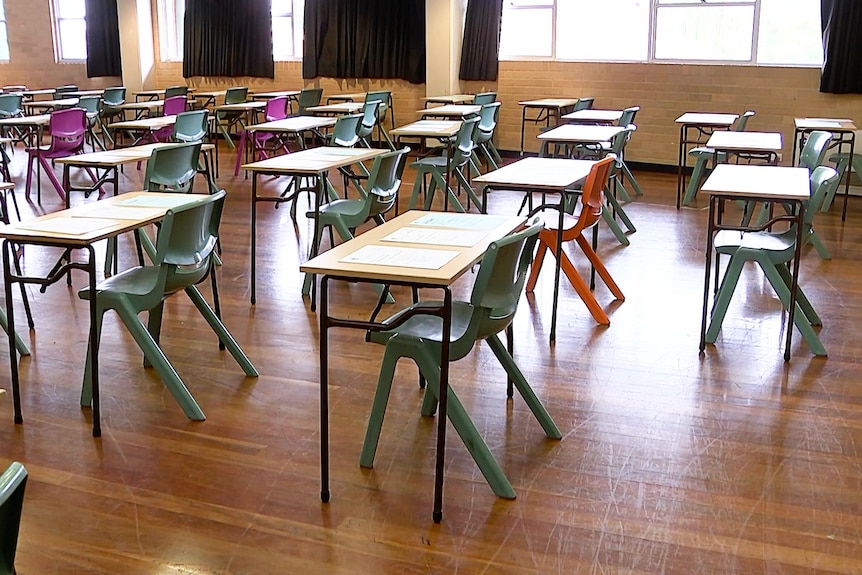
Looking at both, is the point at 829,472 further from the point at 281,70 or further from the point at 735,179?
the point at 281,70

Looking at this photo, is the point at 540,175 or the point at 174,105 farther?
the point at 174,105

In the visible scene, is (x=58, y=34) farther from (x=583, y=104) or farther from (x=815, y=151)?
(x=815, y=151)

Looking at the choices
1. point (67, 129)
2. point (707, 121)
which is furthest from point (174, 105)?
point (707, 121)

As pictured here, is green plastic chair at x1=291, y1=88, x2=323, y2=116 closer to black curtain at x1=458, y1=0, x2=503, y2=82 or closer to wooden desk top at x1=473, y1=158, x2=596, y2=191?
black curtain at x1=458, y1=0, x2=503, y2=82

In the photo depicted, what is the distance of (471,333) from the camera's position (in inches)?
106

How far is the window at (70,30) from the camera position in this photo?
47.8 feet

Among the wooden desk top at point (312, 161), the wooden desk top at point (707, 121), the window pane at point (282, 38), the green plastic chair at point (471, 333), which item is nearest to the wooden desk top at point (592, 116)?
the wooden desk top at point (707, 121)

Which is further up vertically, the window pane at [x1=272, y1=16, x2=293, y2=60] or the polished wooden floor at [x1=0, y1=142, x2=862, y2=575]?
the window pane at [x1=272, y1=16, x2=293, y2=60]

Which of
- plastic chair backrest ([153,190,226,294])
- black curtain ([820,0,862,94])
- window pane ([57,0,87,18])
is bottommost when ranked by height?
plastic chair backrest ([153,190,226,294])

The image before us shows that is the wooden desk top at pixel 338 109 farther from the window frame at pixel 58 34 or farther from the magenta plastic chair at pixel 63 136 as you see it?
the window frame at pixel 58 34

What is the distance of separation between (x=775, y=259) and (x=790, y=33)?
5973mm

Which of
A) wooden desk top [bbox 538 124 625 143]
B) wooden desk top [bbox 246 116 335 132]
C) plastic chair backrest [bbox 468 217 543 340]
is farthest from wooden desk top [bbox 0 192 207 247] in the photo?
wooden desk top [bbox 538 124 625 143]

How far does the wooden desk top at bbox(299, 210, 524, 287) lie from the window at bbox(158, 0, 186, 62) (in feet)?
37.7

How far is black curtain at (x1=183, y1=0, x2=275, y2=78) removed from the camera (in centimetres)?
1256
